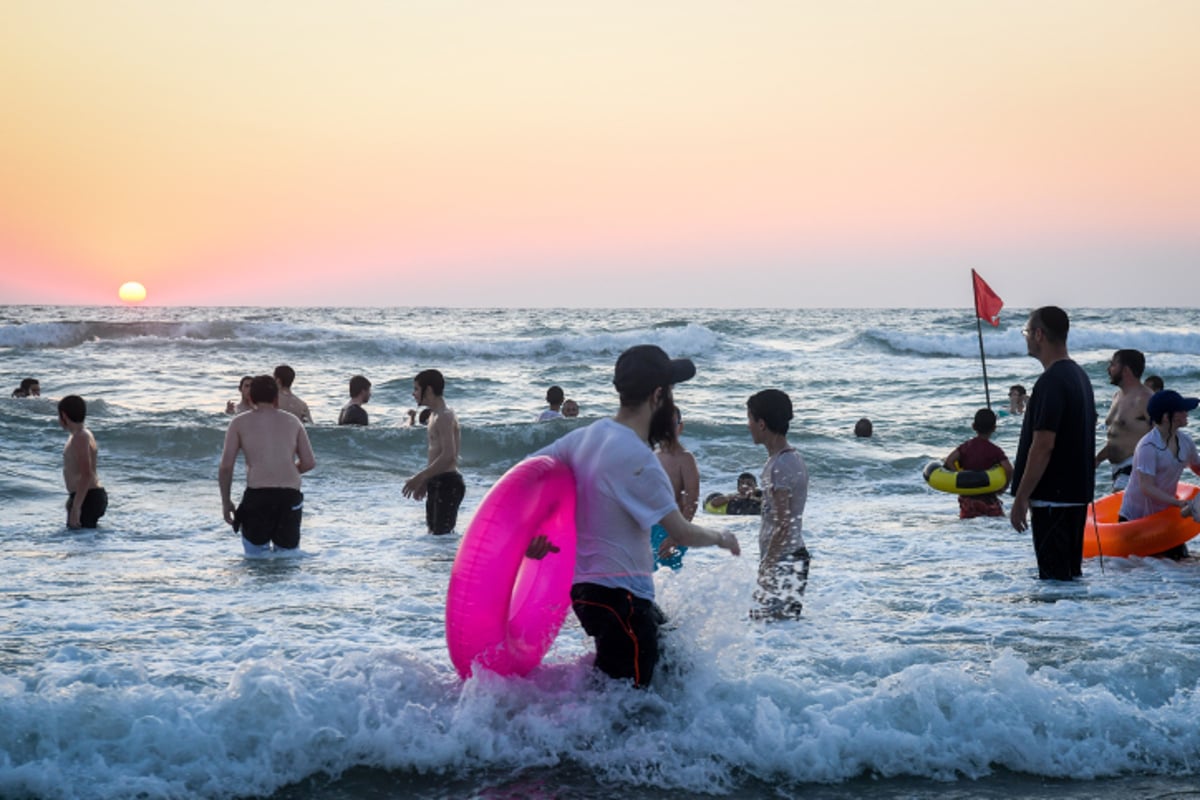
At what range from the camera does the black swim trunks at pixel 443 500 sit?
10625 mm

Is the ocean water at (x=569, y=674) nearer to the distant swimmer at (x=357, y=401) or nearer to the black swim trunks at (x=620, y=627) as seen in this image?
the black swim trunks at (x=620, y=627)

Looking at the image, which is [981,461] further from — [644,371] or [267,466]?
[644,371]

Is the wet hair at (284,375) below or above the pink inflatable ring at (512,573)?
above

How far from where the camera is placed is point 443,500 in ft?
35.0

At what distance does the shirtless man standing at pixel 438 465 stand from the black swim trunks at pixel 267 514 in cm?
95

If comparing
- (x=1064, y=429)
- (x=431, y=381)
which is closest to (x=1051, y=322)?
(x=1064, y=429)

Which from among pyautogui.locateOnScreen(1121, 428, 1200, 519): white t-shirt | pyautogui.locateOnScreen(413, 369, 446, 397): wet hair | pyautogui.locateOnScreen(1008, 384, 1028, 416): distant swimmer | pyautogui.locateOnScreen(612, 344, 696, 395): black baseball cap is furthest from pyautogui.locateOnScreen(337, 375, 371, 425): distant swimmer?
pyautogui.locateOnScreen(1008, 384, 1028, 416): distant swimmer

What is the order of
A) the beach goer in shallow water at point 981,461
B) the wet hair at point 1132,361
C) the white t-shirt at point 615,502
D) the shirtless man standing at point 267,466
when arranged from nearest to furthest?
the white t-shirt at point 615,502, the shirtless man standing at point 267,466, the wet hair at point 1132,361, the beach goer in shallow water at point 981,461

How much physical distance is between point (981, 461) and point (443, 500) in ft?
Result: 18.1

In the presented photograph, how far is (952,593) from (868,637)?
1.63 meters

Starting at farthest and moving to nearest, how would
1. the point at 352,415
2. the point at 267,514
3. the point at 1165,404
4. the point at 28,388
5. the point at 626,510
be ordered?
the point at 28,388 → the point at 352,415 → the point at 267,514 → the point at 1165,404 → the point at 626,510

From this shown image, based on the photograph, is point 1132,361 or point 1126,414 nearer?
point 1132,361

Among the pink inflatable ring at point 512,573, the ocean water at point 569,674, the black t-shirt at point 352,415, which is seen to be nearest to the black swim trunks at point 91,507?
the ocean water at point 569,674

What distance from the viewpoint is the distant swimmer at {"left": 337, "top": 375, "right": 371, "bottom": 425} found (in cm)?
1511
